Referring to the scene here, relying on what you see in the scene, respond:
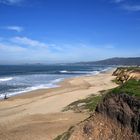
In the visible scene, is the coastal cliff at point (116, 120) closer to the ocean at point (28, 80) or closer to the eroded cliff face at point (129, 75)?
the ocean at point (28, 80)

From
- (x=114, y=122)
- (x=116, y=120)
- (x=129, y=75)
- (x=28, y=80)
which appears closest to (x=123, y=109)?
(x=116, y=120)

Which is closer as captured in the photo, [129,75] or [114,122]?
[114,122]

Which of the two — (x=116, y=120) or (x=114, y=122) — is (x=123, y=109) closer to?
(x=116, y=120)

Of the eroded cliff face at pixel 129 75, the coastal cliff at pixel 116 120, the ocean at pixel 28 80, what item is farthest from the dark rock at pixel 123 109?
the eroded cliff face at pixel 129 75

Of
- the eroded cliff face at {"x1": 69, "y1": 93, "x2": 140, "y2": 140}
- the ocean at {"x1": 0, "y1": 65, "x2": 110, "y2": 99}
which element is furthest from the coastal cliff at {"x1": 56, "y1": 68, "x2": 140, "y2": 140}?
the ocean at {"x1": 0, "y1": 65, "x2": 110, "y2": 99}

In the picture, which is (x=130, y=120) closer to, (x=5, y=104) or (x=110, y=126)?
(x=110, y=126)

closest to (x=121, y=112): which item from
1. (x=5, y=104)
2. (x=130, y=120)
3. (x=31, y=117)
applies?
(x=130, y=120)

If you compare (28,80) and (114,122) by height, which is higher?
(114,122)

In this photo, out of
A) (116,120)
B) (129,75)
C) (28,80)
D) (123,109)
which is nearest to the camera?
(123,109)
